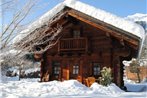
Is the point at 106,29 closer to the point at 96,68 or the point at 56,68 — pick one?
the point at 96,68

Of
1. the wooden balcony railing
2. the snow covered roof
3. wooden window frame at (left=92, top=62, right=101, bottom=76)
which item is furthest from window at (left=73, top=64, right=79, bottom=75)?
the snow covered roof

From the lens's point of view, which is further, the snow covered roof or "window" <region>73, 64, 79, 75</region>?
"window" <region>73, 64, 79, 75</region>

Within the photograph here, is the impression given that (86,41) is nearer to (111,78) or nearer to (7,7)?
(111,78)

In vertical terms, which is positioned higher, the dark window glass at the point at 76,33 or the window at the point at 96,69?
the dark window glass at the point at 76,33

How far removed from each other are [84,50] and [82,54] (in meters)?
0.57

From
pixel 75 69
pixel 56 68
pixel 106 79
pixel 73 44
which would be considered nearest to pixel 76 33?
pixel 73 44

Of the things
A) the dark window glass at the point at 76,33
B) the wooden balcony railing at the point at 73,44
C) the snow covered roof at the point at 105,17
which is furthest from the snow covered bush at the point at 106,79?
the dark window glass at the point at 76,33

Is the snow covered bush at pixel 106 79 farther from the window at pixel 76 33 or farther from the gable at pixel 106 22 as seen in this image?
the window at pixel 76 33

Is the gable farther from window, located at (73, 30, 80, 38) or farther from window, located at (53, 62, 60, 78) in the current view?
window, located at (53, 62, 60, 78)

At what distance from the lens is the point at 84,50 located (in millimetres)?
18188

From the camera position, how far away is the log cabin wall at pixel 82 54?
698 inches

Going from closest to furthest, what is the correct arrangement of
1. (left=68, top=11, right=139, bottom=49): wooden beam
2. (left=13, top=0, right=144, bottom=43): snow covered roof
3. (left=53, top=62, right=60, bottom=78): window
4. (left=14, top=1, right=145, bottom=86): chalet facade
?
1. (left=13, top=0, right=144, bottom=43): snow covered roof
2. (left=68, top=11, right=139, bottom=49): wooden beam
3. (left=14, top=1, right=145, bottom=86): chalet facade
4. (left=53, top=62, right=60, bottom=78): window

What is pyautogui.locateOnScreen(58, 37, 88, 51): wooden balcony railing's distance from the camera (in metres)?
18.2

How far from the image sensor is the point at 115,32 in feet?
53.5
